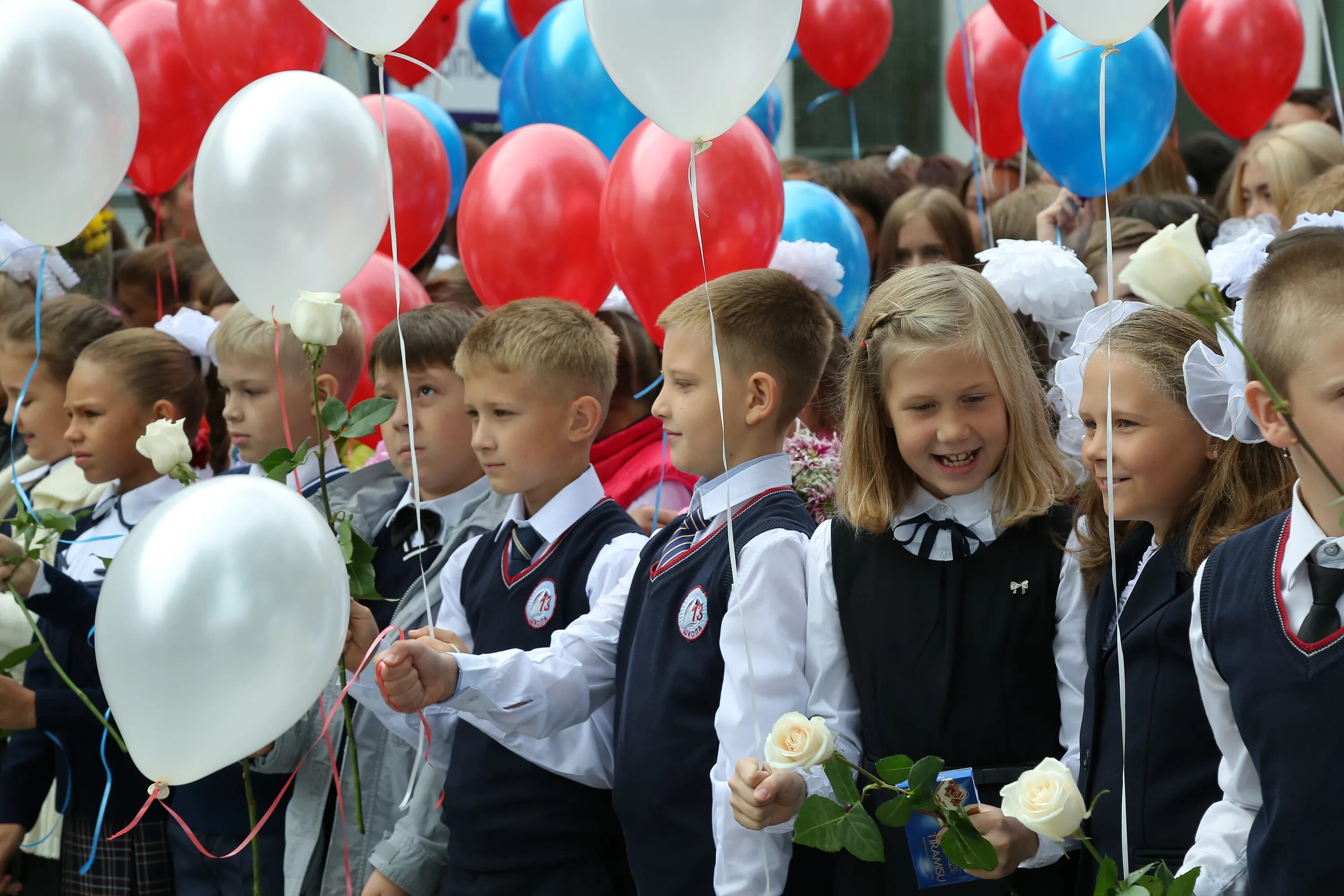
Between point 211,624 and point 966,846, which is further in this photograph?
point 211,624

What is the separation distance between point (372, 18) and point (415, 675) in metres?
0.97

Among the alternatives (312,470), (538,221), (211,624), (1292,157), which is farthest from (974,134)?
(211,624)

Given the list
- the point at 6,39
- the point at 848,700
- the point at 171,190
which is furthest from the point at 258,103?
the point at 171,190

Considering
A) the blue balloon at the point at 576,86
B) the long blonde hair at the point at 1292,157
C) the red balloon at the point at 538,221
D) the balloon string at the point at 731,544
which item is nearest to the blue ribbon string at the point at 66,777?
the red balloon at the point at 538,221

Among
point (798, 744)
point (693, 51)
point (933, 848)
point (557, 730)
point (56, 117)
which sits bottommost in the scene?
point (557, 730)

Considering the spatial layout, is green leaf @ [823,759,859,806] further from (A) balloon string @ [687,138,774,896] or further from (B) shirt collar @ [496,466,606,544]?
(B) shirt collar @ [496,466,606,544]

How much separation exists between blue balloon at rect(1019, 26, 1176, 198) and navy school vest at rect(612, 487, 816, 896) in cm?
182

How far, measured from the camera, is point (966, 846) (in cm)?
147

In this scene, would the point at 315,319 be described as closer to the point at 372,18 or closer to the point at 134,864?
the point at 372,18

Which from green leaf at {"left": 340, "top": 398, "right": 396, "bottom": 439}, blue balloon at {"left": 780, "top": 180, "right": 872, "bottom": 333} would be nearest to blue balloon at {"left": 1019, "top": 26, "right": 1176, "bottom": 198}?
blue balloon at {"left": 780, "top": 180, "right": 872, "bottom": 333}

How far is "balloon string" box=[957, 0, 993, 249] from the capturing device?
3.96 metres

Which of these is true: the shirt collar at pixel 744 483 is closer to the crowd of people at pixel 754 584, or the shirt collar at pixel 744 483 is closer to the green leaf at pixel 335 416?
the crowd of people at pixel 754 584

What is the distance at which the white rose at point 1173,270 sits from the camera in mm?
1093

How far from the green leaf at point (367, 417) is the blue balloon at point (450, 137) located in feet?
8.09
